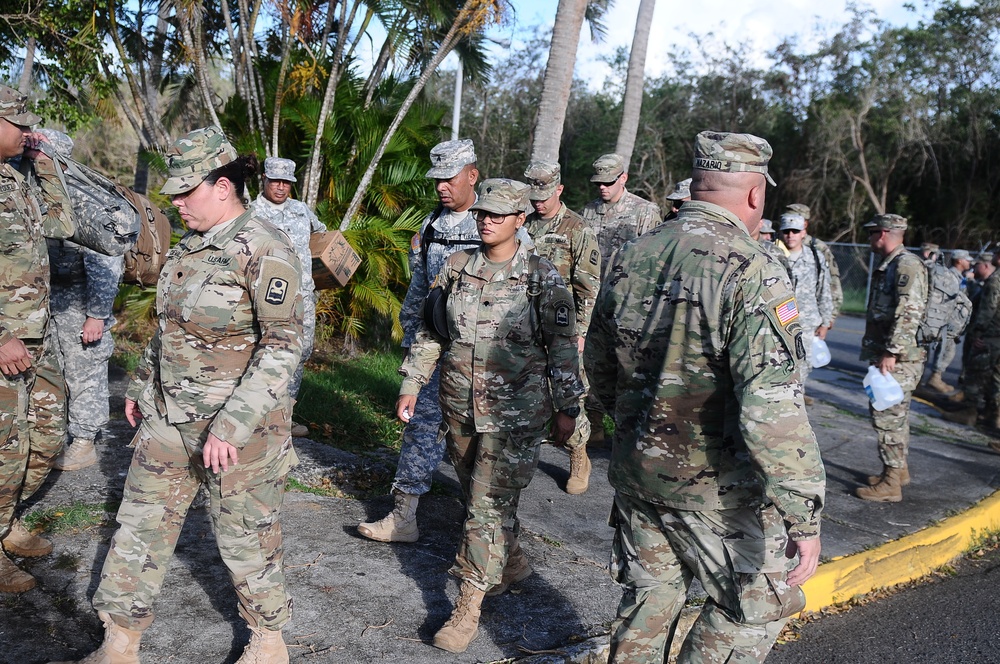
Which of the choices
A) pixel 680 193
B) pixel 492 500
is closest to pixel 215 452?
pixel 492 500

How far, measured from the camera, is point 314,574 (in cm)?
398

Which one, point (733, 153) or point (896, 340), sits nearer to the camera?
point (733, 153)

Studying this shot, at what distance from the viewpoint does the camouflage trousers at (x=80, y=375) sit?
A: 514cm

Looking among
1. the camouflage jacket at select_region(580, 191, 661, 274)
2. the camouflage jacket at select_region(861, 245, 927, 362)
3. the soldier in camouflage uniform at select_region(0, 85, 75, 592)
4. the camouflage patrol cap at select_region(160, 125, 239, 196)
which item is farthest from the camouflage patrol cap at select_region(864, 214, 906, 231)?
the soldier in camouflage uniform at select_region(0, 85, 75, 592)

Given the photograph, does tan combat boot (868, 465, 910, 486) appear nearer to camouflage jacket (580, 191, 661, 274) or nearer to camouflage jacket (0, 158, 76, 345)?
camouflage jacket (580, 191, 661, 274)

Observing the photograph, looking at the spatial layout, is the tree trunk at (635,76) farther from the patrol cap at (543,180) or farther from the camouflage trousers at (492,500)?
the camouflage trousers at (492,500)

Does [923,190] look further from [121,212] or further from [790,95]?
[121,212]

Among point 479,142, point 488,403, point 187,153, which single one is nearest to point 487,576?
point 488,403

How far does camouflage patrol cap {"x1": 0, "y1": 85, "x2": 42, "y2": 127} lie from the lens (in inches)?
140

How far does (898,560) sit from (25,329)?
15.6 feet

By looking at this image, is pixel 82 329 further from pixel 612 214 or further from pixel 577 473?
pixel 612 214

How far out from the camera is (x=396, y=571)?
4.08 metres

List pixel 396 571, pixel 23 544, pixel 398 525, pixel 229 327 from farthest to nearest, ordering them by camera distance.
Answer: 1. pixel 398 525
2. pixel 396 571
3. pixel 23 544
4. pixel 229 327

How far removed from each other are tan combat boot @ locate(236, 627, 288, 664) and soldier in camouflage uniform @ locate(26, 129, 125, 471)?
264 centimetres
